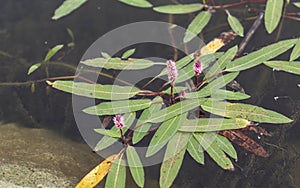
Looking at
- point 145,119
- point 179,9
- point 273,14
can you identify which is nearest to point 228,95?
point 145,119

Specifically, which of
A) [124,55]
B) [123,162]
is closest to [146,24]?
[124,55]

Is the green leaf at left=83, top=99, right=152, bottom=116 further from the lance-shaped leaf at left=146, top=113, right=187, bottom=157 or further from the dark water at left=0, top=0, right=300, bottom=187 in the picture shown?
the dark water at left=0, top=0, right=300, bottom=187

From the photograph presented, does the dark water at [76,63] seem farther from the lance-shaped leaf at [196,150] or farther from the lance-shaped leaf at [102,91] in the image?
the lance-shaped leaf at [102,91]

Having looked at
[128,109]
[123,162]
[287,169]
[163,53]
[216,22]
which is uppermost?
[216,22]

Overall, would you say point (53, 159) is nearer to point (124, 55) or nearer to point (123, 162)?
point (123, 162)

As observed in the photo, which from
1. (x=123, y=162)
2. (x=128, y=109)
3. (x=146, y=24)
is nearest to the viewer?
(x=123, y=162)

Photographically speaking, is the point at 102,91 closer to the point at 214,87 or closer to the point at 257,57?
the point at 214,87

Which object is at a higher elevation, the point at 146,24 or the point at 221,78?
the point at 146,24

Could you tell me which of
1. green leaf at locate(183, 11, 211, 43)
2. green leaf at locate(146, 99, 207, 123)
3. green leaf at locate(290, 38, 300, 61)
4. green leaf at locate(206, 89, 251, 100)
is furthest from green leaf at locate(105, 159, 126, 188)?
green leaf at locate(290, 38, 300, 61)
